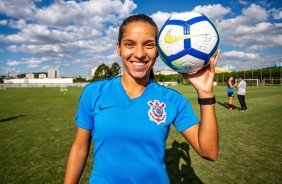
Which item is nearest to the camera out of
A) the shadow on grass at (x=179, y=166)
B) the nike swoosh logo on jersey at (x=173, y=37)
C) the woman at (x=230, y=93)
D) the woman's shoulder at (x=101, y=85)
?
the woman's shoulder at (x=101, y=85)

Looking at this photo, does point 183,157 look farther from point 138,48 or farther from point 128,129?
point 138,48

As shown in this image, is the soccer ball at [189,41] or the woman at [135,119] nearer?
the woman at [135,119]

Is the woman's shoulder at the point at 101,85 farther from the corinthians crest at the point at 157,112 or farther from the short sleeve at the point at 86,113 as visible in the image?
the corinthians crest at the point at 157,112

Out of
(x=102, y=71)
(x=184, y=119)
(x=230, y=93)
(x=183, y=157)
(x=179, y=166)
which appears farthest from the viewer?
(x=102, y=71)

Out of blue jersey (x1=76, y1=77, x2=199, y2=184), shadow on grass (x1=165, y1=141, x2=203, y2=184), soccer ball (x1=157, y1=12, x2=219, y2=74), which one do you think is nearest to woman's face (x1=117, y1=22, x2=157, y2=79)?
soccer ball (x1=157, y1=12, x2=219, y2=74)

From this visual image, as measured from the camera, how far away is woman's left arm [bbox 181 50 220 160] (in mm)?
1890

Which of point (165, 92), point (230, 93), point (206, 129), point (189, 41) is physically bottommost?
point (230, 93)

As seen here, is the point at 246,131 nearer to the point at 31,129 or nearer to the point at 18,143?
the point at 18,143

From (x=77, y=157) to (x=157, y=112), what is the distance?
2.90 ft

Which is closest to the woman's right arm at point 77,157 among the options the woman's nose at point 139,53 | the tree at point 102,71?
the woman's nose at point 139,53

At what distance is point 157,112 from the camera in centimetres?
197

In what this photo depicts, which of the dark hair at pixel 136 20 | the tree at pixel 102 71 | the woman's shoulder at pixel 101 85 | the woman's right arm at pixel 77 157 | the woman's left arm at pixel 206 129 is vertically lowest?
the woman's right arm at pixel 77 157

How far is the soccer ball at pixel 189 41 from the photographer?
216 cm

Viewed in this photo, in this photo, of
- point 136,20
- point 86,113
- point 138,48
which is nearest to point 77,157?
point 86,113
